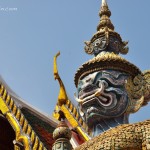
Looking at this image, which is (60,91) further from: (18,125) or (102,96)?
(18,125)

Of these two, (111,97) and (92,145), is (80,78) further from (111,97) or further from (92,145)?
(92,145)

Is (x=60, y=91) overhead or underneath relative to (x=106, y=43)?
overhead

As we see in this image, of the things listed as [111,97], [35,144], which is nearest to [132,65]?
[111,97]

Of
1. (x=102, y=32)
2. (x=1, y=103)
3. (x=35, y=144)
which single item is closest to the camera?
(x=102, y=32)

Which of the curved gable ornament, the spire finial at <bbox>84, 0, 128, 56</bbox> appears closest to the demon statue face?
the spire finial at <bbox>84, 0, 128, 56</bbox>

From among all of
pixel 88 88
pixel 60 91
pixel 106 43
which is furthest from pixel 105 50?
pixel 60 91

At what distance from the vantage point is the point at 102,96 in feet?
10.1

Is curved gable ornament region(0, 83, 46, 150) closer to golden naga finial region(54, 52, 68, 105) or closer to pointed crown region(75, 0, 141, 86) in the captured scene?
golden naga finial region(54, 52, 68, 105)

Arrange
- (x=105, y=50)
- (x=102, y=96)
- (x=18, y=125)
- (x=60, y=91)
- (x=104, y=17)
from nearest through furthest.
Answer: (x=102, y=96) → (x=105, y=50) → (x=104, y=17) → (x=60, y=91) → (x=18, y=125)

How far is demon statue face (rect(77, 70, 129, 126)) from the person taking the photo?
10.1ft

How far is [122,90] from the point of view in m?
3.15

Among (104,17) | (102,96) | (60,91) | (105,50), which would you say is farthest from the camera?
(60,91)

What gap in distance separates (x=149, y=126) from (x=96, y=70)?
92 centimetres

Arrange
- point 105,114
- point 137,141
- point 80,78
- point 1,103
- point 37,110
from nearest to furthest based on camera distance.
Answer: point 137,141, point 105,114, point 80,78, point 1,103, point 37,110
